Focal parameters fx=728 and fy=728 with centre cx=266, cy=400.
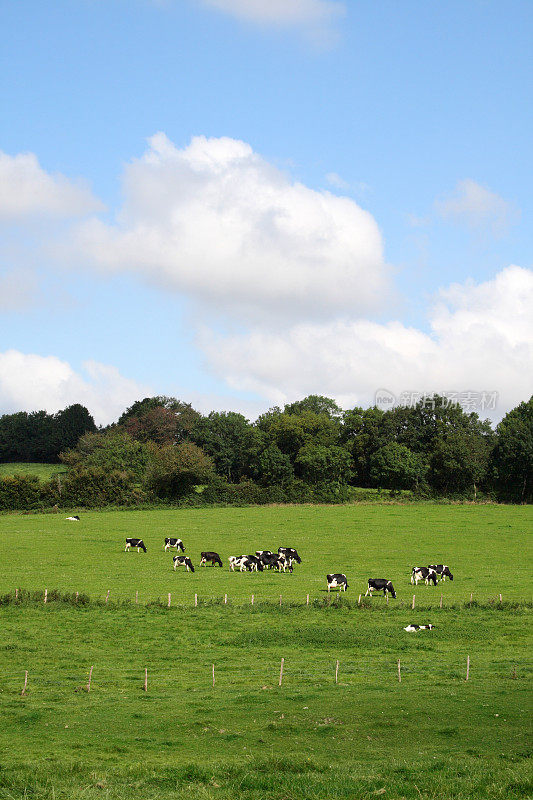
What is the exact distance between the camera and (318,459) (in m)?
92.5

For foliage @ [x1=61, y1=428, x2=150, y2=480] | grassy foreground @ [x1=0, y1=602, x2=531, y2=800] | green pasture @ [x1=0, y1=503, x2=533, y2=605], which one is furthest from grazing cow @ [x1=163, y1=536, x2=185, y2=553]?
foliage @ [x1=61, y1=428, x2=150, y2=480]

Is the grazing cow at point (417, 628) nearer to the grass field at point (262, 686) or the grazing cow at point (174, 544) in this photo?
the grass field at point (262, 686)

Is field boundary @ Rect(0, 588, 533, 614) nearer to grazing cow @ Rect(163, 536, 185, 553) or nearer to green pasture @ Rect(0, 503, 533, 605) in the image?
green pasture @ Rect(0, 503, 533, 605)

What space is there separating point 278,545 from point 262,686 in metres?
31.9

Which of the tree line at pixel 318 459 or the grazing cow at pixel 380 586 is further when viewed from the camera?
the tree line at pixel 318 459

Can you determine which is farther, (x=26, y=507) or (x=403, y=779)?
(x=26, y=507)

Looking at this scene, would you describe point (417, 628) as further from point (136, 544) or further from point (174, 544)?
point (136, 544)

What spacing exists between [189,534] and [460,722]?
42823 mm

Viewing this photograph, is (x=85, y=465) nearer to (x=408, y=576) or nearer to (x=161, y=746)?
(x=408, y=576)

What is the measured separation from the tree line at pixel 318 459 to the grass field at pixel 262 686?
36799mm

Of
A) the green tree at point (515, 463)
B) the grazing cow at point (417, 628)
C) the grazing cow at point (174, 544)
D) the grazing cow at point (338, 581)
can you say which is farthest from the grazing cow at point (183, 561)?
the green tree at point (515, 463)

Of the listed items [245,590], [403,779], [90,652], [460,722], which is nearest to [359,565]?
[245,590]

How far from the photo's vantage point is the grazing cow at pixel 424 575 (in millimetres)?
41531

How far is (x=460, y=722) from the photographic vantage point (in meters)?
18.9
